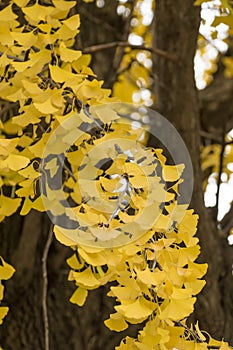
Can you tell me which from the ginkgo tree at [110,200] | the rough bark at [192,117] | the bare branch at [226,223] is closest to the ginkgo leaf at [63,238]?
the ginkgo tree at [110,200]

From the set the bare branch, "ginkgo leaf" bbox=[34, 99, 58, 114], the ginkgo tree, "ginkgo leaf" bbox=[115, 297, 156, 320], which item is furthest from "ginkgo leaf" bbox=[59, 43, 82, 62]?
the bare branch

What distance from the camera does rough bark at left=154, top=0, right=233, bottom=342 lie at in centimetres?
184

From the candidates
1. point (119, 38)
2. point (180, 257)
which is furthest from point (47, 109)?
point (119, 38)

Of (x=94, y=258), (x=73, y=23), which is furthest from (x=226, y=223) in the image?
(x=94, y=258)

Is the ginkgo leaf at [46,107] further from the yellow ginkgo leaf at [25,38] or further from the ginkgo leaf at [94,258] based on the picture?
the ginkgo leaf at [94,258]

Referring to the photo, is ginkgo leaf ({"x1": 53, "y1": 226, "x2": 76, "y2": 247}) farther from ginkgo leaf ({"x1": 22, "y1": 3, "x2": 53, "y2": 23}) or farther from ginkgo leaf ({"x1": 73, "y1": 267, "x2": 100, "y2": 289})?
ginkgo leaf ({"x1": 22, "y1": 3, "x2": 53, "y2": 23})

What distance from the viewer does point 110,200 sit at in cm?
111

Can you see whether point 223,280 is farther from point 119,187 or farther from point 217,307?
point 119,187

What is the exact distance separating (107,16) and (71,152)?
1393mm

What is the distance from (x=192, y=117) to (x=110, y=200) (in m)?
0.89

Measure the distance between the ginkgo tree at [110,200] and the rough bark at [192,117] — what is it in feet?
1.69

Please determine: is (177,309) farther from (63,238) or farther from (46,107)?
(46,107)

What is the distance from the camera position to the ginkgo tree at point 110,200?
38.5 inches

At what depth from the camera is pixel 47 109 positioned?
114 cm
